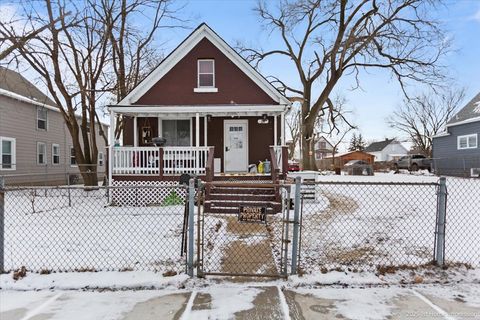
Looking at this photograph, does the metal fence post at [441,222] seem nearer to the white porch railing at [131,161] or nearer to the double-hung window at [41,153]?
the white porch railing at [131,161]

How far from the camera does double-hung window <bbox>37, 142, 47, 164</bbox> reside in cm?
2047

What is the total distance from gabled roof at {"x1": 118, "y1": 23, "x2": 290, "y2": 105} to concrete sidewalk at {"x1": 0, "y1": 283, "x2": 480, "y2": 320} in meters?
10.2

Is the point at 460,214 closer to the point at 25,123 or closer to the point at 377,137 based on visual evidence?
the point at 25,123

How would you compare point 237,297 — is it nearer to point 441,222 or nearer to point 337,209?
point 441,222

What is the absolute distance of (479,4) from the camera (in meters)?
12.7

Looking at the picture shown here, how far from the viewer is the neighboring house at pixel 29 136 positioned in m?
17.6

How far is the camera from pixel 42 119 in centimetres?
2089

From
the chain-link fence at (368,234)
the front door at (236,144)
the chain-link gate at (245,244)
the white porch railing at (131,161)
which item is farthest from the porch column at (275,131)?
the chain-link gate at (245,244)

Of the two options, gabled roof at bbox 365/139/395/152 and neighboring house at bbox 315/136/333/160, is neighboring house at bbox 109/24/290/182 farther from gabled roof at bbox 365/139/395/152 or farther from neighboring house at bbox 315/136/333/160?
neighboring house at bbox 315/136/333/160

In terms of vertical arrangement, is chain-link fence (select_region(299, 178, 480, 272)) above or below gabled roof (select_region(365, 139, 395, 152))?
below

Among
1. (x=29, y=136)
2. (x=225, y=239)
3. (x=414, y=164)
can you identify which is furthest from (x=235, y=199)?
(x=414, y=164)

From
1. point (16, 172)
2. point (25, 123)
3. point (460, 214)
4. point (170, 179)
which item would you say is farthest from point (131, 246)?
point (25, 123)

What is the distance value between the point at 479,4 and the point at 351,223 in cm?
1112

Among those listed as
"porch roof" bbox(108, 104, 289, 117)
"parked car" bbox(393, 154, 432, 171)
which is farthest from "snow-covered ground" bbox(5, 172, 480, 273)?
"parked car" bbox(393, 154, 432, 171)
